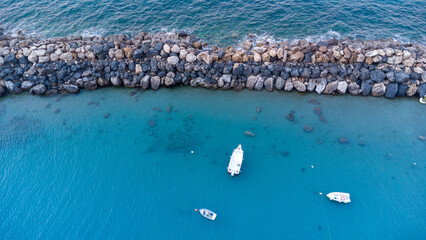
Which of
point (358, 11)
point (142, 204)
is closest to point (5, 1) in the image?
point (142, 204)

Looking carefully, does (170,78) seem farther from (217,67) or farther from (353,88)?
(353,88)

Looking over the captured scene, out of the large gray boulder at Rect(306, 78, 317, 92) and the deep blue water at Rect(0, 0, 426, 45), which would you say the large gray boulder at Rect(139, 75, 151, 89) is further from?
the large gray boulder at Rect(306, 78, 317, 92)

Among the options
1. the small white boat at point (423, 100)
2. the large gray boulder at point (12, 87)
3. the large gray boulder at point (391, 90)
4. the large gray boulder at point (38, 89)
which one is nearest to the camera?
the small white boat at point (423, 100)

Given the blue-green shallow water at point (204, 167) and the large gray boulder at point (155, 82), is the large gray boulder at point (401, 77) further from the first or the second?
the large gray boulder at point (155, 82)

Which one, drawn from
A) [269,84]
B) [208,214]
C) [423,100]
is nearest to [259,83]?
[269,84]

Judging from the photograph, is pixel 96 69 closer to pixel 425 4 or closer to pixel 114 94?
pixel 114 94

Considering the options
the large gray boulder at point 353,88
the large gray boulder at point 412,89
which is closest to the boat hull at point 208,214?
the large gray boulder at point 353,88
